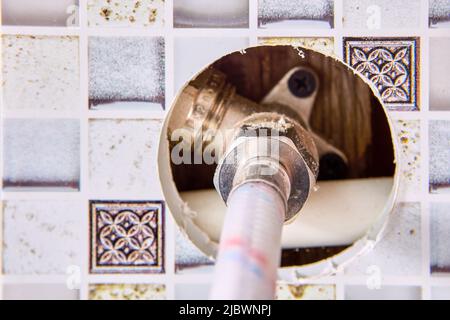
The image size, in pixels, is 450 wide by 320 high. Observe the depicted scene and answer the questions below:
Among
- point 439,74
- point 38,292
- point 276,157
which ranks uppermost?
point 439,74

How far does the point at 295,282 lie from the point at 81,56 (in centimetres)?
40

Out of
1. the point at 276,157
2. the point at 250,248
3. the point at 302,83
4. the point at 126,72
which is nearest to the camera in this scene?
the point at 250,248

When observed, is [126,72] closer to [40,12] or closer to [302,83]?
[40,12]

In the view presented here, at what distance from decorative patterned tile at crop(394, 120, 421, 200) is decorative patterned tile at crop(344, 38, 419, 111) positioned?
0.02m

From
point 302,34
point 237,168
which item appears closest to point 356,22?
point 302,34

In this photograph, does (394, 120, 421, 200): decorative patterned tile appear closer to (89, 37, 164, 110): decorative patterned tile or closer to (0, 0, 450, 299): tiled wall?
(0, 0, 450, 299): tiled wall

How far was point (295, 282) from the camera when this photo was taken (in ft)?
2.40

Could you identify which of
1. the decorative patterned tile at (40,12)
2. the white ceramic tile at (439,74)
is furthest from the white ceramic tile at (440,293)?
the decorative patterned tile at (40,12)

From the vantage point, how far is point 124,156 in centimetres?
71

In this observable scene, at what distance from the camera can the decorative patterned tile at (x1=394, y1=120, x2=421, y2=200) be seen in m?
0.69

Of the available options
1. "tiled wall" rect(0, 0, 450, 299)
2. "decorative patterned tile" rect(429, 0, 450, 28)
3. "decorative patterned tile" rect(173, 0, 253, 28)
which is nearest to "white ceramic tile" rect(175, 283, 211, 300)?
"tiled wall" rect(0, 0, 450, 299)

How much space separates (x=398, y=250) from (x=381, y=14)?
0.30 metres

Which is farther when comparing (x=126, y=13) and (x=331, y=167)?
(x=331, y=167)

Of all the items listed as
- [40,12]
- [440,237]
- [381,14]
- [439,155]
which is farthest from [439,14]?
[40,12]
